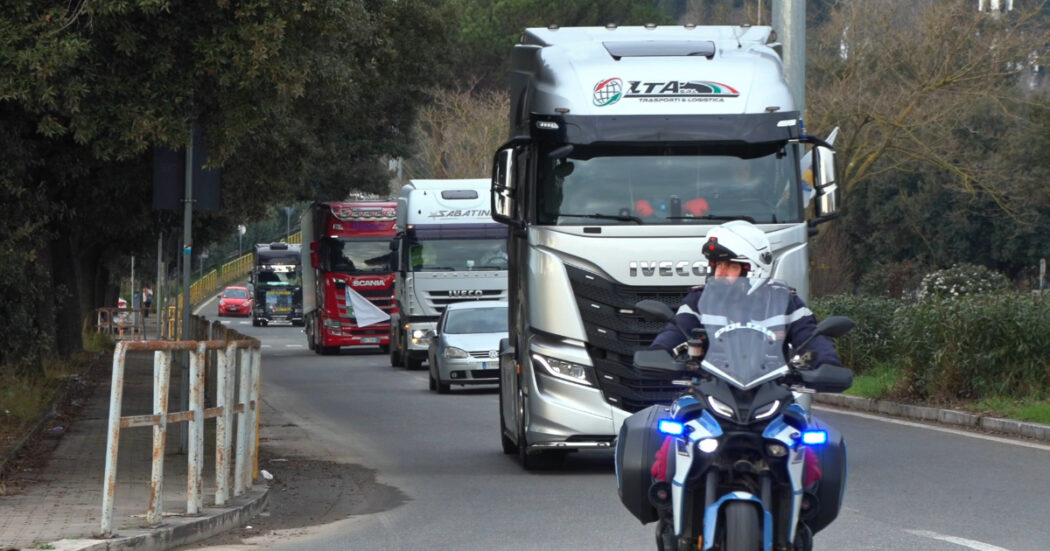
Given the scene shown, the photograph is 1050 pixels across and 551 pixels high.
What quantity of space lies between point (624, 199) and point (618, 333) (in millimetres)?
1137

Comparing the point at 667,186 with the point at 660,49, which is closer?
the point at 667,186

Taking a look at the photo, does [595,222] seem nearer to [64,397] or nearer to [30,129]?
[30,129]

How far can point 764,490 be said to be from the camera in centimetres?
599

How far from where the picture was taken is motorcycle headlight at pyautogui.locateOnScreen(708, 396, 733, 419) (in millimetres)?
5973

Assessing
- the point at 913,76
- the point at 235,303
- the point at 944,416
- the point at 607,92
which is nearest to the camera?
the point at 607,92

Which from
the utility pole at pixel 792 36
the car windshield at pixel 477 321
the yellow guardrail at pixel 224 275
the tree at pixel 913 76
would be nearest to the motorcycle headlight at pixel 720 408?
the utility pole at pixel 792 36

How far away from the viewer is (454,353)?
25.3 metres

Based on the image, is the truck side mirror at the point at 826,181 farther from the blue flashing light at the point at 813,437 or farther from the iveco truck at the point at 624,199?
the blue flashing light at the point at 813,437

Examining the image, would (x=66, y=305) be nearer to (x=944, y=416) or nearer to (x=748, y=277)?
(x=944, y=416)

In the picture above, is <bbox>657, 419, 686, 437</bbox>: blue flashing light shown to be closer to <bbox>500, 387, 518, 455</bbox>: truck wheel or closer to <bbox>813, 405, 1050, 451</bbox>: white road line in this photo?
<bbox>500, 387, 518, 455</bbox>: truck wheel

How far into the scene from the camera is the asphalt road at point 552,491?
970 cm

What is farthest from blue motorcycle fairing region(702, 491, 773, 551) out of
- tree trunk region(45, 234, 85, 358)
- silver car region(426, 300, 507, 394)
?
tree trunk region(45, 234, 85, 358)

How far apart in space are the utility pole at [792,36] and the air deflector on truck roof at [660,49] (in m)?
6.89

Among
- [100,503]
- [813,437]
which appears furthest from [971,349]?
[813,437]
